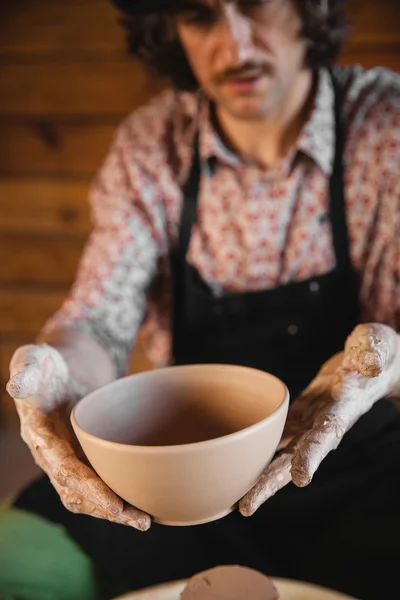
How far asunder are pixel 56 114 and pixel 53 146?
8 cm

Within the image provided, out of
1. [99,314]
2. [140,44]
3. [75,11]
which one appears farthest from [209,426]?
[75,11]

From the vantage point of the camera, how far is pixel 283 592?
655 mm

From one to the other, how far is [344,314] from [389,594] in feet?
1.47

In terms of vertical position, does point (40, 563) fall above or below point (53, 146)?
below

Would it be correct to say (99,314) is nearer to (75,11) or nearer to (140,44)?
(140,44)

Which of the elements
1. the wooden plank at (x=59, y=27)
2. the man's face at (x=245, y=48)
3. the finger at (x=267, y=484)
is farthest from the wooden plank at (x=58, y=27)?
the finger at (x=267, y=484)

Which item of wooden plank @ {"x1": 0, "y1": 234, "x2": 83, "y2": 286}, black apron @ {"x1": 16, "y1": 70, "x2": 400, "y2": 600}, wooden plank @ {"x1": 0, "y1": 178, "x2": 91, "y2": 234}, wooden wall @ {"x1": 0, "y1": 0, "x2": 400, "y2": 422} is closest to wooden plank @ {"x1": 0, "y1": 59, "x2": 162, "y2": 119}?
wooden wall @ {"x1": 0, "y1": 0, "x2": 400, "y2": 422}

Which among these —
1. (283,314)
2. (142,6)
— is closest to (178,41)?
(142,6)

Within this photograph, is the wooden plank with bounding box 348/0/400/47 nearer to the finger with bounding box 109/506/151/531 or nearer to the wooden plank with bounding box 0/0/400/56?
the wooden plank with bounding box 0/0/400/56

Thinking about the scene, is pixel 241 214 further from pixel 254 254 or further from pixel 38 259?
pixel 38 259

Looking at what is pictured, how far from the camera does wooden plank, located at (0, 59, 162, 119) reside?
64.0 inches

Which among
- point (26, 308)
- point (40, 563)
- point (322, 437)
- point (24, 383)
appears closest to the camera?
point (322, 437)

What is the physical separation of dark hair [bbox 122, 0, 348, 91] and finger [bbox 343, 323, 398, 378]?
1.88ft

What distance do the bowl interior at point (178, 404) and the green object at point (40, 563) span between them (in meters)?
0.24
